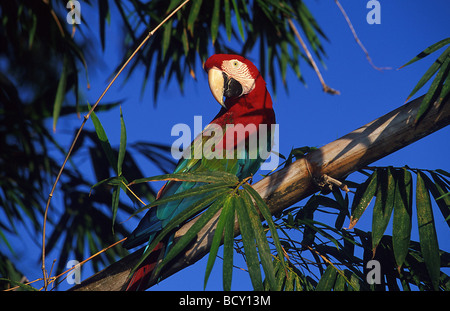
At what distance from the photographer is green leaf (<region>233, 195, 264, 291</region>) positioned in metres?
0.63

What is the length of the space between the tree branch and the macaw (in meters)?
0.07

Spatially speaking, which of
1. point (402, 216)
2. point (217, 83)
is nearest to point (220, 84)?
point (217, 83)

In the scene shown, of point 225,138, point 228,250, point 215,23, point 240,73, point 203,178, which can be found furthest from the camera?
point 215,23

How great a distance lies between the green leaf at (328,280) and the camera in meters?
0.77

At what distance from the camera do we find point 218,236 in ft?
2.15

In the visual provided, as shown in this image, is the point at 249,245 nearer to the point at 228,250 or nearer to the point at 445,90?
the point at 228,250

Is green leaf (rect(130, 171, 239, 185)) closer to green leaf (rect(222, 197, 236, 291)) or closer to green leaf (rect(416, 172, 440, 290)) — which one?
green leaf (rect(222, 197, 236, 291))

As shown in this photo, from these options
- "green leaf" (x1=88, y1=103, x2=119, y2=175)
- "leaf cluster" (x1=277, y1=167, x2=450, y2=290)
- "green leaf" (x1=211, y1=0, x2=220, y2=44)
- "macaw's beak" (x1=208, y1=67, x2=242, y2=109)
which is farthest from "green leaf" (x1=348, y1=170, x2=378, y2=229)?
"green leaf" (x1=211, y1=0, x2=220, y2=44)

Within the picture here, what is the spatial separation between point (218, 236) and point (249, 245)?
53 millimetres

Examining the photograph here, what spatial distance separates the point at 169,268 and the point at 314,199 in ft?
1.19

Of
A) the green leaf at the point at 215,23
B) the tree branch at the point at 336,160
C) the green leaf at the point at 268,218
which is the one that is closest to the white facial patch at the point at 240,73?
the green leaf at the point at 215,23

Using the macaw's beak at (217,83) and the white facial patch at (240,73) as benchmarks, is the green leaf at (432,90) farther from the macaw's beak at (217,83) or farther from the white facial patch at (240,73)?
the macaw's beak at (217,83)
